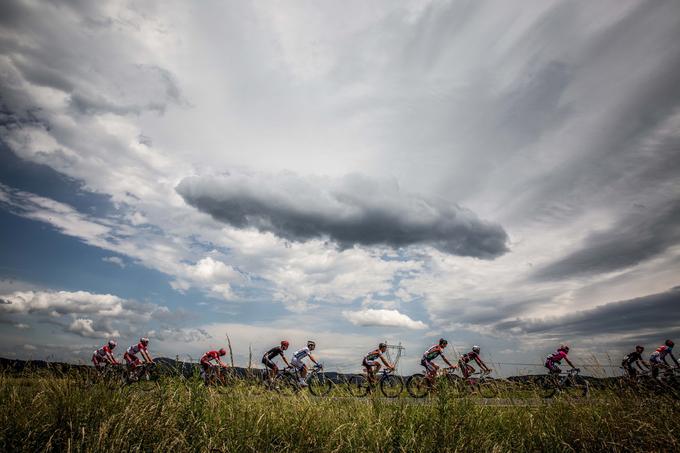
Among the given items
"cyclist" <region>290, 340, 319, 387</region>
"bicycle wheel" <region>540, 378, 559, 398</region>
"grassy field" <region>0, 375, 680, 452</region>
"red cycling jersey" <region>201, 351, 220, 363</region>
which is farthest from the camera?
"cyclist" <region>290, 340, 319, 387</region>

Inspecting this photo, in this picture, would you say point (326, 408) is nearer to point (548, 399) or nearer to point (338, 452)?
point (338, 452)

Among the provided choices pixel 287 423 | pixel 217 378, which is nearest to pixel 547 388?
pixel 287 423

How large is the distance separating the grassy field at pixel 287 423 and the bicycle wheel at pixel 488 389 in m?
1.15

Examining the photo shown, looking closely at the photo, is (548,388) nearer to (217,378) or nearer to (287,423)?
(287,423)

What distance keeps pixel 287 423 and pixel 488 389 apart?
18.5ft

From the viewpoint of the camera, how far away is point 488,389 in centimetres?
847

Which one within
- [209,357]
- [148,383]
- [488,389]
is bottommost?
[488,389]

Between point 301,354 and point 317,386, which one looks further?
Result: point 301,354

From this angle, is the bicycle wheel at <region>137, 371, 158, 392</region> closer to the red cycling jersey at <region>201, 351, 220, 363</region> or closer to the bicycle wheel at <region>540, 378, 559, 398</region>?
the red cycling jersey at <region>201, 351, 220, 363</region>

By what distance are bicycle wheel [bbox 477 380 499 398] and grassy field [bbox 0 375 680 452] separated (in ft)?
3.76

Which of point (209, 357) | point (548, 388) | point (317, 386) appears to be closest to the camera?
point (209, 357)

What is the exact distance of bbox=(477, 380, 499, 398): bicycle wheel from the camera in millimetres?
8211

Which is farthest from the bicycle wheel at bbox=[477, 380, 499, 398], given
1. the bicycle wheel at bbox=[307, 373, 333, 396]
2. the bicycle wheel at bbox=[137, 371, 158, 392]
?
the bicycle wheel at bbox=[137, 371, 158, 392]

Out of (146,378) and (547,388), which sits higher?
(146,378)
